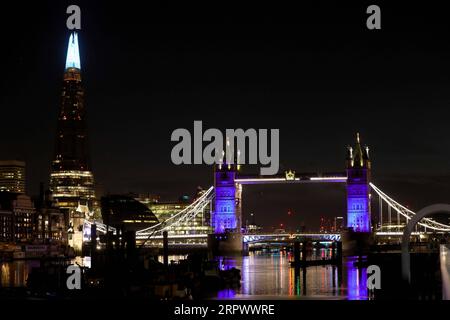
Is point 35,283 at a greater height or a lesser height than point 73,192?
lesser

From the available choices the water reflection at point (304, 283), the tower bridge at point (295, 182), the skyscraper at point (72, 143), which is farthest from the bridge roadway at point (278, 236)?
the skyscraper at point (72, 143)

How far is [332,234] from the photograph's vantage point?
317ft

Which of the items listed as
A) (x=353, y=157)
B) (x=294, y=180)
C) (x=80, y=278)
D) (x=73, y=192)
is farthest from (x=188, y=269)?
(x=73, y=192)

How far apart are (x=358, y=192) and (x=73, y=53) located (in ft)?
286

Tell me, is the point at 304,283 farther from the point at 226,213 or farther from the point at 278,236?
the point at 278,236

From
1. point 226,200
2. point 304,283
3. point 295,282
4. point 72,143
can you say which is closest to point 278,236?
point 226,200

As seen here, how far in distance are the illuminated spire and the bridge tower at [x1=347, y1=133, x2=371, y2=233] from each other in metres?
70.7

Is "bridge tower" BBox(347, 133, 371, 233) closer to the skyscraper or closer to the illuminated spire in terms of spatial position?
the illuminated spire

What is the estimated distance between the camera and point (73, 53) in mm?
170625

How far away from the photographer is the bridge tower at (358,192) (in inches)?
3792

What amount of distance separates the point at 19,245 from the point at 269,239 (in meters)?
28.2

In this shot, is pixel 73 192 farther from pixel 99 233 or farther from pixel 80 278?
pixel 80 278
